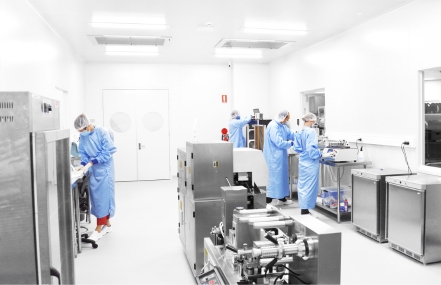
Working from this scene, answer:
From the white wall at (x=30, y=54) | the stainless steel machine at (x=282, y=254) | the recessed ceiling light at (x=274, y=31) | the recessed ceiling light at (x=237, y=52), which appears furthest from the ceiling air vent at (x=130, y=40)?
the stainless steel machine at (x=282, y=254)

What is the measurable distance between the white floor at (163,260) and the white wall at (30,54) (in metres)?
1.89

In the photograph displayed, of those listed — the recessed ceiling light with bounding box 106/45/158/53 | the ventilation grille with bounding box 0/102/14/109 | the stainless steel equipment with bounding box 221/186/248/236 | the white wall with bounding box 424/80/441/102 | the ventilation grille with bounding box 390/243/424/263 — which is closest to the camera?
the ventilation grille with bounding box 0/102/14/109

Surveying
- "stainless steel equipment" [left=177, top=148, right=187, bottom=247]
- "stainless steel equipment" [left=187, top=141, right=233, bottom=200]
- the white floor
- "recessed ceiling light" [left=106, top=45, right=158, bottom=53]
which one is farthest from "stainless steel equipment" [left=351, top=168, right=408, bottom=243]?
"recessed ceiling light" [left=106, top=45, right=158, bottom=53]

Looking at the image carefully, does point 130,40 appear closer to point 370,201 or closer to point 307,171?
point 307,171

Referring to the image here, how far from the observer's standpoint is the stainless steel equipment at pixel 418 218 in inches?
124

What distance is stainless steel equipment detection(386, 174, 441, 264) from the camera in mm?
3150

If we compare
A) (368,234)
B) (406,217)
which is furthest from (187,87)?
(406,217)

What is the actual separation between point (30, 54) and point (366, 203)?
414 cm

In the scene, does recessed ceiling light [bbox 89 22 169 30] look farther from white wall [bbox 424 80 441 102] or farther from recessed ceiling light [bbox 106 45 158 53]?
white wall [bbox 424 80 441 102]

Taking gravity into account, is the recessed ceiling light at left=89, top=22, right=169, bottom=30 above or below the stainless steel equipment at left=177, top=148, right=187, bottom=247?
above

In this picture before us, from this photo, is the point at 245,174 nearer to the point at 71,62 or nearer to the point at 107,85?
the point at 71,62

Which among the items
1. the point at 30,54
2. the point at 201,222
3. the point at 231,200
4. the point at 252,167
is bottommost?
→ the point at 201,222

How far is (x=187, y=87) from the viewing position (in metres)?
7.79

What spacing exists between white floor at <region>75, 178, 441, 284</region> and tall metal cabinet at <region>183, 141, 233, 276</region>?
1.31 feet
